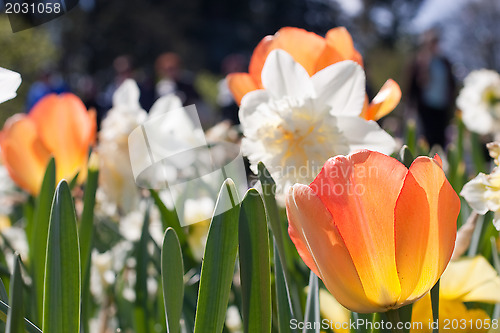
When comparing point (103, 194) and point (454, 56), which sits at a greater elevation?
point (103, 194)

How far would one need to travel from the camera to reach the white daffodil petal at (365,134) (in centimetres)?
54

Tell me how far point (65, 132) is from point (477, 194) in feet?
1.87

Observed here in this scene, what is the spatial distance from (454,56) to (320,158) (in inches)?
966

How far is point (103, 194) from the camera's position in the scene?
96cm

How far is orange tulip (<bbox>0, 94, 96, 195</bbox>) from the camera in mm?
801

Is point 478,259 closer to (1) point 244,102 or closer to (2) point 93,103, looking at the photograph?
(1) point 244,102

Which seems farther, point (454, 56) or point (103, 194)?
point (454, 56)

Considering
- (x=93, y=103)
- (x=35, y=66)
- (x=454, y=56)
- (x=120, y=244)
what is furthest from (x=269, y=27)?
(x=120, y=244)

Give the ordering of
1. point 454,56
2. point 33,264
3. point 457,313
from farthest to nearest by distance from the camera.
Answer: point 454,56 → point 33,264 → point 457,313

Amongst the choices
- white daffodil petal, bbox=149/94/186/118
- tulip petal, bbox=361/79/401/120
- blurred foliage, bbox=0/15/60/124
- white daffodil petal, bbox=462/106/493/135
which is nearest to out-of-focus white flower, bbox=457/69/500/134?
white daffodil petal, bbox=462/106/493/135

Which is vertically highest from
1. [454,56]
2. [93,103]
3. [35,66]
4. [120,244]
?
[120,244]

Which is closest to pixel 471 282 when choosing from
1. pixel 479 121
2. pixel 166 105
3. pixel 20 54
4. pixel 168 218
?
pixel 168 218

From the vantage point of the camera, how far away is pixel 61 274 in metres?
0.43

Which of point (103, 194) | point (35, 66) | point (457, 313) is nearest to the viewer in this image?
point (457, 313)
